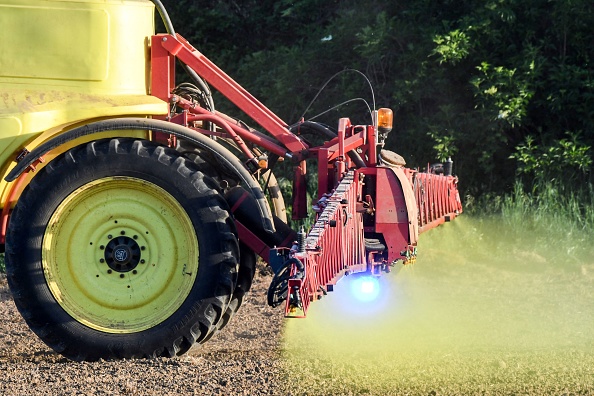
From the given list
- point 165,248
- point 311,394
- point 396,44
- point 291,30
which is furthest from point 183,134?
point 291,30

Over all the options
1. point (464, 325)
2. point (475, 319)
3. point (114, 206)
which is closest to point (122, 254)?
point (114, 206)

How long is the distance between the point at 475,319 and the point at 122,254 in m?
2.92

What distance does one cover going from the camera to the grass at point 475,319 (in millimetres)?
5996

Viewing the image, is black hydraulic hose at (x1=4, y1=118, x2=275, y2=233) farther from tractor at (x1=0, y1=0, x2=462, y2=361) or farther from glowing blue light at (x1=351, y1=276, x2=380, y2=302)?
glowing blue light at (x1=351, y1=276, x2=380, y2=302)

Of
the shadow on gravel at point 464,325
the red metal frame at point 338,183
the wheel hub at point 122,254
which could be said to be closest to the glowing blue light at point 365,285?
the red metal frame at point 338,183

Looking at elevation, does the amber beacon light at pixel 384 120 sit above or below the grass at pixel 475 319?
above

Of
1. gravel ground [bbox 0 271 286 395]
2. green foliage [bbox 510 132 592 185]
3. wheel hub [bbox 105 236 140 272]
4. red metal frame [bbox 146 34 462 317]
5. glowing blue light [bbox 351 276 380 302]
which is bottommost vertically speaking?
gravel ground [bbox 0 271 286 395]

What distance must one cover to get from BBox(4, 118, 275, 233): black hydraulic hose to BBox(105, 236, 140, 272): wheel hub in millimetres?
658

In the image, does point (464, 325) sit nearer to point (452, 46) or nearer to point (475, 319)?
point (475, 319)

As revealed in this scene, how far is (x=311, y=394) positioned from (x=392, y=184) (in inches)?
71.4

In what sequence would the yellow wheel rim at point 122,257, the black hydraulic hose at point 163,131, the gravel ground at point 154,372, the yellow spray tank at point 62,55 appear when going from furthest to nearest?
the yellow spray tank at point 62,55 < the yellow wheel rim at point 122,257 < the black hydraulic hose at point 163,131 < the gravel ground at point 154,372

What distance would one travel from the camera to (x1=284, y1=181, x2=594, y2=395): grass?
5996mm

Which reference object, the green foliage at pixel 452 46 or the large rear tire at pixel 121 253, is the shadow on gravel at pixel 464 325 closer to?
the large rear tire at pixel 121 253

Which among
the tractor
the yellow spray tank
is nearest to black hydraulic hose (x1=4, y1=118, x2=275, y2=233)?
the tractor
